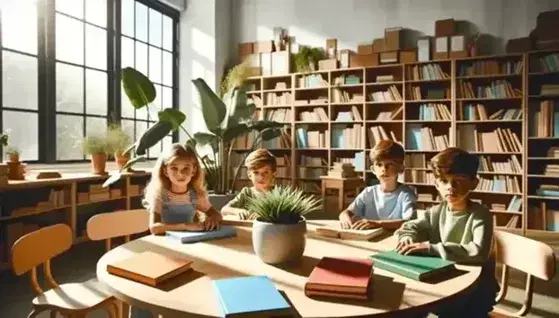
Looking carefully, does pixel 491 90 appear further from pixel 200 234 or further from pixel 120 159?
pixel 200 234

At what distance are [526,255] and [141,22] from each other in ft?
18.5

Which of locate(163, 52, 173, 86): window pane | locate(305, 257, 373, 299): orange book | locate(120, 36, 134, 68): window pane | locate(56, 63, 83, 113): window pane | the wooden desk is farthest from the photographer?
locate(163, 52, 173, 86): window pane

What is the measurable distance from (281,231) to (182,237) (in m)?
0.48

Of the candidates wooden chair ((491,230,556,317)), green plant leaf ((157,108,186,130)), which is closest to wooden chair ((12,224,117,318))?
wooden chair ((491,230,556,317))

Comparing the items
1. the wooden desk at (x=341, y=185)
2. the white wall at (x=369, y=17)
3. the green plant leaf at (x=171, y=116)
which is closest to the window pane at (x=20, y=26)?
the green plant leaf at (x=171, y=116)

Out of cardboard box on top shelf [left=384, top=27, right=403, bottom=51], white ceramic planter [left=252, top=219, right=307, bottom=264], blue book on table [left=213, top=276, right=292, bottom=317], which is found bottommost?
blue book on table [left=213, top=276, right=292, bottom=317]

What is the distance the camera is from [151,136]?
382cm

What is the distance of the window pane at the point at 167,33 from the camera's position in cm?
664

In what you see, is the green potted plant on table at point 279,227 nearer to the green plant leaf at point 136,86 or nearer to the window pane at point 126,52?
the green plant leaf at point 136,86

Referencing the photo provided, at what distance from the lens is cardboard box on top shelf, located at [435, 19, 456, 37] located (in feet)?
18.4

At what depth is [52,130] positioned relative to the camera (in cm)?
477

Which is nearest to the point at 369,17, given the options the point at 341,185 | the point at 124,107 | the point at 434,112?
the point at 434,112

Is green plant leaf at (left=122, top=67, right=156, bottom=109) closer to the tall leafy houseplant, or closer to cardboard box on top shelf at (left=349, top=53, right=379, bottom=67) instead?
the tall leafy houseplant

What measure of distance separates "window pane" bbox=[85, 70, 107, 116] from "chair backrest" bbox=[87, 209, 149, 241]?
3432 mm
